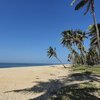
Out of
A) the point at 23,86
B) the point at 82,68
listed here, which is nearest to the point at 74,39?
the point at 82,68

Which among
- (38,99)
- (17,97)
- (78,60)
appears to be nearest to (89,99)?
(38,99)

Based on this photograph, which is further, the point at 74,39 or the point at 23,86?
the point at 74,39

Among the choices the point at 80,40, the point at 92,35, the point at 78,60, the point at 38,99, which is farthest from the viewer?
the point at 78,60

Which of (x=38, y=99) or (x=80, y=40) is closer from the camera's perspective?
(x=38, y=99)

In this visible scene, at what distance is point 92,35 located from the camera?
4500 centimetres

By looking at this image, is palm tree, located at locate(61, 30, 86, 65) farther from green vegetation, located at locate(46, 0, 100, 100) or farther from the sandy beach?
the sandy beach

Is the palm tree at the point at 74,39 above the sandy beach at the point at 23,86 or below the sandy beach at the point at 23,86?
above

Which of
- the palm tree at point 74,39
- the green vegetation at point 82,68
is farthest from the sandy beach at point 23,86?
the palm tree at point 74,39

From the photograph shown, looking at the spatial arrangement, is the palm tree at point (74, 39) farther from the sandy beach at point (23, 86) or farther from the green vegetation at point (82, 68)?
the sandy beach at point (23, 86)

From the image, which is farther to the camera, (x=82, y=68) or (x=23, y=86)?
(x=82, y=68)

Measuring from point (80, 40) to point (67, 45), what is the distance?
4.45m

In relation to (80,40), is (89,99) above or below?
below

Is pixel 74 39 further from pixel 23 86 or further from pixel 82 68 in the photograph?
pixel 23 86

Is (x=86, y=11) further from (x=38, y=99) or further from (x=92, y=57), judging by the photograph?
(x=92, y=57)
